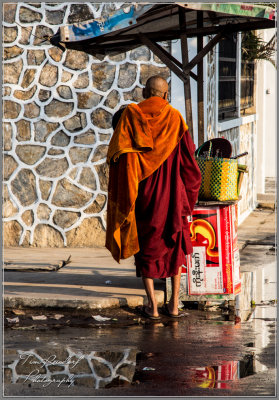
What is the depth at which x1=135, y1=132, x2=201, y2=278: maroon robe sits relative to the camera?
693 centimetres

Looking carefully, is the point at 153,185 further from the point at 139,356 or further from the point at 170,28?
the point at 170,28

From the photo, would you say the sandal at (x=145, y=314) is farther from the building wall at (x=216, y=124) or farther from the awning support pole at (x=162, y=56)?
the building wall at (x=216, y=124)

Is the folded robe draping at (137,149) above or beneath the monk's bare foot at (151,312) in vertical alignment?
above

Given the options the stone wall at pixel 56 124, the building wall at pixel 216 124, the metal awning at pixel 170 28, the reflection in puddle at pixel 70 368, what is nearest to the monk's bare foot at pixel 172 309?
the reflection in puddle at pixel 70 368

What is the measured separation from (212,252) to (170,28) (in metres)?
2.50

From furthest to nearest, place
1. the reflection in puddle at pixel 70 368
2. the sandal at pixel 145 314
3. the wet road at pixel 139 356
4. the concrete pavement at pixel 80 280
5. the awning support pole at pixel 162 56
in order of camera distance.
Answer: the awning support pole at pixel 162 56 < the concrete pavement at pixel 80 280 < the sandal at pixel 145 314 < the reflection in puddle at pixel 70 368 < the wet road at pixel 139 356

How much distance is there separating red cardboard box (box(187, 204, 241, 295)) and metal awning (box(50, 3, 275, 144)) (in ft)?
3.25

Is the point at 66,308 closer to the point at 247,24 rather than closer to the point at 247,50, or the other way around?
the point at 247,24

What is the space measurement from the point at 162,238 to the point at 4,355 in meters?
→ 1.83

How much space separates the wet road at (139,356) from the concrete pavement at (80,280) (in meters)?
0.20

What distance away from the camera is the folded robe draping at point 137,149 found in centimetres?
689

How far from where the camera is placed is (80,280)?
Answer: 325 inches

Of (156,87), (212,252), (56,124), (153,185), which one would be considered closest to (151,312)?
(212,252)

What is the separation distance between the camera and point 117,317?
716 cm
